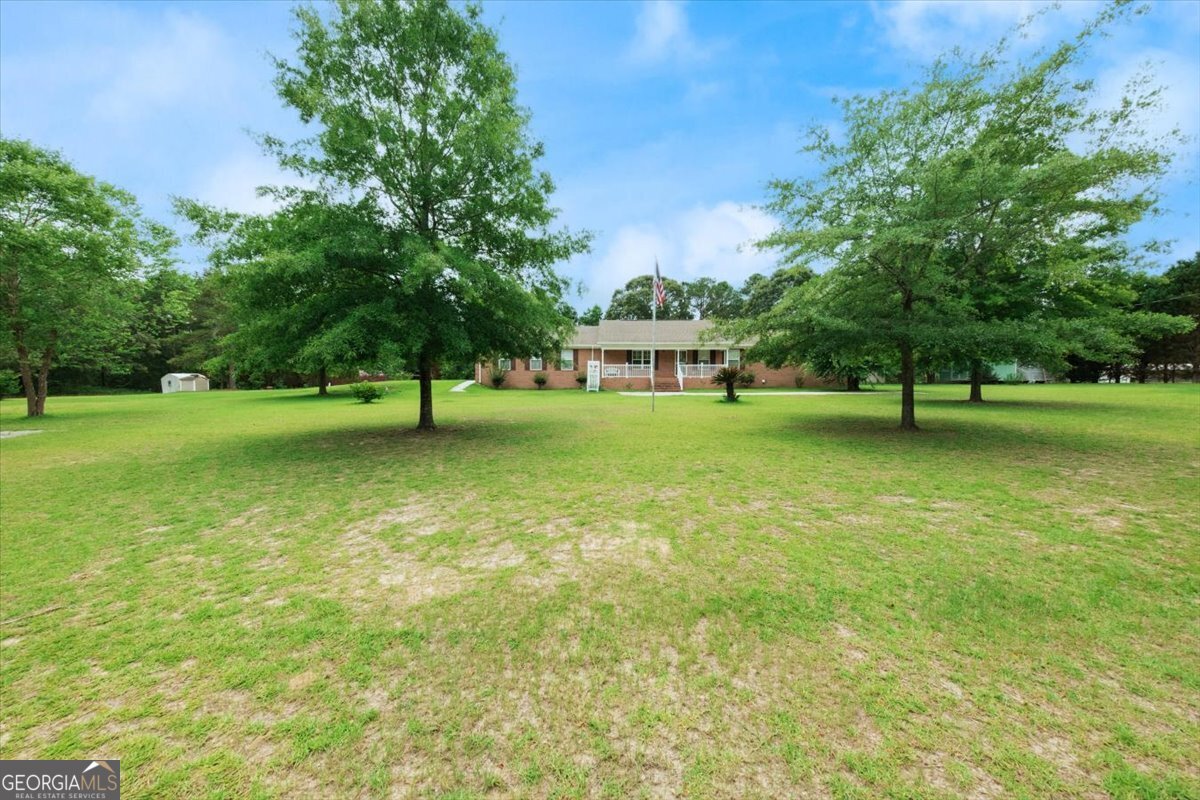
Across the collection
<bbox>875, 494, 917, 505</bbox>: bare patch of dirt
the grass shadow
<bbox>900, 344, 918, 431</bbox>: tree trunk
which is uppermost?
<bbox>900, 344, 918, 431</bbox>: tree trunk

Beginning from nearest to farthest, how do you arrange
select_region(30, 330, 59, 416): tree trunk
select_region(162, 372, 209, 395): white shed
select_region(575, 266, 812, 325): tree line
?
select_region(30, 330, 59, 416): tree trunk < select_region(162, 372, 209, 395): white shed < select_region(575, 266, 812, 325): tree line

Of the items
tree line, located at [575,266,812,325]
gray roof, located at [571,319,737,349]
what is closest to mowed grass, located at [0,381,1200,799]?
gray roof, located at [571,319,737,349]

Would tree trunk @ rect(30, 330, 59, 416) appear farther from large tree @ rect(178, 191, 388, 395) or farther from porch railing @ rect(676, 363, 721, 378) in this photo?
porch railing @ rect(676, 363, 721, 378)

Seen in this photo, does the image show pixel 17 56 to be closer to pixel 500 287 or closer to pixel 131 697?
pixel 500 287

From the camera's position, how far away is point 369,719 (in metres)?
2.17

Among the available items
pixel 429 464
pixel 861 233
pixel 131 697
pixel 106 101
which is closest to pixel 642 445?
pixel 429 464

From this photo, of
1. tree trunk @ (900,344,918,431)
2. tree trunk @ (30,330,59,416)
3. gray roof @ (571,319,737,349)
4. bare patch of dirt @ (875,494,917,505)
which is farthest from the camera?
gray roof @ (571,319,737,349)

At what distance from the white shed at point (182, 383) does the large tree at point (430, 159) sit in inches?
1488

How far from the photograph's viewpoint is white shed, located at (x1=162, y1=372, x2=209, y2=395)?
3612 centimetres

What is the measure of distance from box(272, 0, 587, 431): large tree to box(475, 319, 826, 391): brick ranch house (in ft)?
65.9

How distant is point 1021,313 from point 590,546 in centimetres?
1845

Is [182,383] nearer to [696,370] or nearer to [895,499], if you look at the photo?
[696,370]

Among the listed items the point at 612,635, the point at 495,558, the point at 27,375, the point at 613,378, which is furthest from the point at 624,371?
the point at 612,635

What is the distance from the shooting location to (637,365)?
1228 inches
